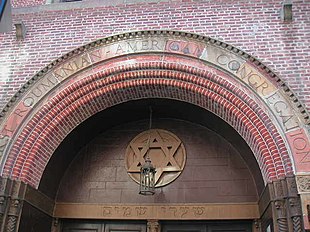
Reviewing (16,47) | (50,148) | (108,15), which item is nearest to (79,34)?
(108,15)

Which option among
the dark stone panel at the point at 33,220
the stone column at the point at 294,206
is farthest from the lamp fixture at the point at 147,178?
the stone column at the point at 294,206

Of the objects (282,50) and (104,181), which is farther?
(104,181)

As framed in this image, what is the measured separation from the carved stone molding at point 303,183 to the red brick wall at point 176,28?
1.57m

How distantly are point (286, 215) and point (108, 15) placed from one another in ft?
16.8

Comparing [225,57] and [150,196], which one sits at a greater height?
[225,57]

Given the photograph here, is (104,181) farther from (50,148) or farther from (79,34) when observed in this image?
(79,34)

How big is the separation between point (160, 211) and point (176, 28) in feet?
12.2

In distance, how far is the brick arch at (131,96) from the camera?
730 centimetres

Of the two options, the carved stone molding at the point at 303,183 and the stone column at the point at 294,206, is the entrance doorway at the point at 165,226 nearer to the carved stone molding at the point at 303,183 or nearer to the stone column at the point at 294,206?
the stone column at the point at 294,206

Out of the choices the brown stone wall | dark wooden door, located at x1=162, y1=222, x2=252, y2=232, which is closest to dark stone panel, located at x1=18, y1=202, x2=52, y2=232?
the brown stone wall

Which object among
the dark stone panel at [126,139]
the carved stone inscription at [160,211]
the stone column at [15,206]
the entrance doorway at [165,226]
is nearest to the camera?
the stone column at [15,206]

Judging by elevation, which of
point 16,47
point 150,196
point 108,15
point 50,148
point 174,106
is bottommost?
point 150,196

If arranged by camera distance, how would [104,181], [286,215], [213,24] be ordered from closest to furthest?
[286,215], [213,24], [104,181]

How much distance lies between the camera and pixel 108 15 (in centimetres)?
841
